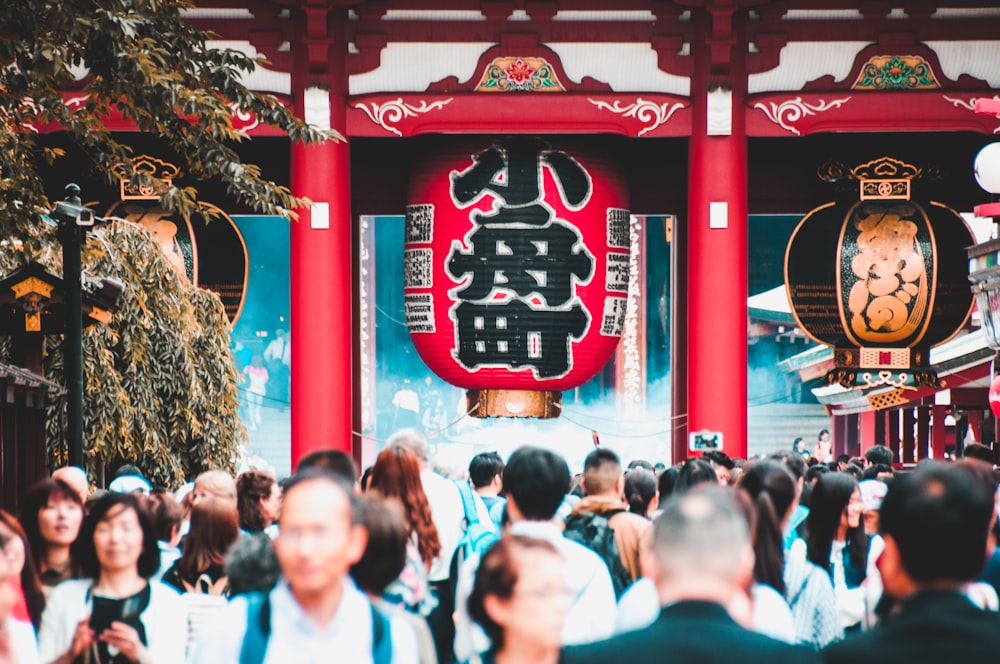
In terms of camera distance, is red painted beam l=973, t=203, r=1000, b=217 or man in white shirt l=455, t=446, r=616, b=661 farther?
red painted beam l=973, t=203, r=1000, b=217

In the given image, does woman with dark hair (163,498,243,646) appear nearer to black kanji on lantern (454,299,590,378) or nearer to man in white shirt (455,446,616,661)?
man in white shirt (455,446,616,661)

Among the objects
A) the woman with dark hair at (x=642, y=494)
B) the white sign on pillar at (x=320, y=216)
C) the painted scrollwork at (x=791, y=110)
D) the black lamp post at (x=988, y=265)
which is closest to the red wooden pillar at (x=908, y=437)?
the painted scrollwork at (x=791, y=110)

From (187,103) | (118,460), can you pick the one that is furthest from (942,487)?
(118,460)

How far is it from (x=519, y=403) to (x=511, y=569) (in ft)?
37.8

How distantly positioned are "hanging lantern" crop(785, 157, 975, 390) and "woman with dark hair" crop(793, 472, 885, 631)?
9069 mm

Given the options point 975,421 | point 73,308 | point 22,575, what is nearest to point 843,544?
point 22,575

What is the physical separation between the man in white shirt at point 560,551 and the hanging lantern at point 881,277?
1042 centimetres

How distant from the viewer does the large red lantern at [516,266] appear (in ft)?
46.6

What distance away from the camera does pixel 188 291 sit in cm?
1363

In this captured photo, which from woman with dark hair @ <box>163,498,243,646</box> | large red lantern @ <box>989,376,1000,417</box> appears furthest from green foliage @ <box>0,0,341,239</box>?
large red lantern @ <box>989,376,1000,417</box>

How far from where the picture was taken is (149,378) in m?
12.5

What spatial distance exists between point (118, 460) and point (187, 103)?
5.73 meters

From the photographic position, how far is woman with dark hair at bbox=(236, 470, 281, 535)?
19.1 ft

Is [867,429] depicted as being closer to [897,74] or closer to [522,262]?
[897,74]
